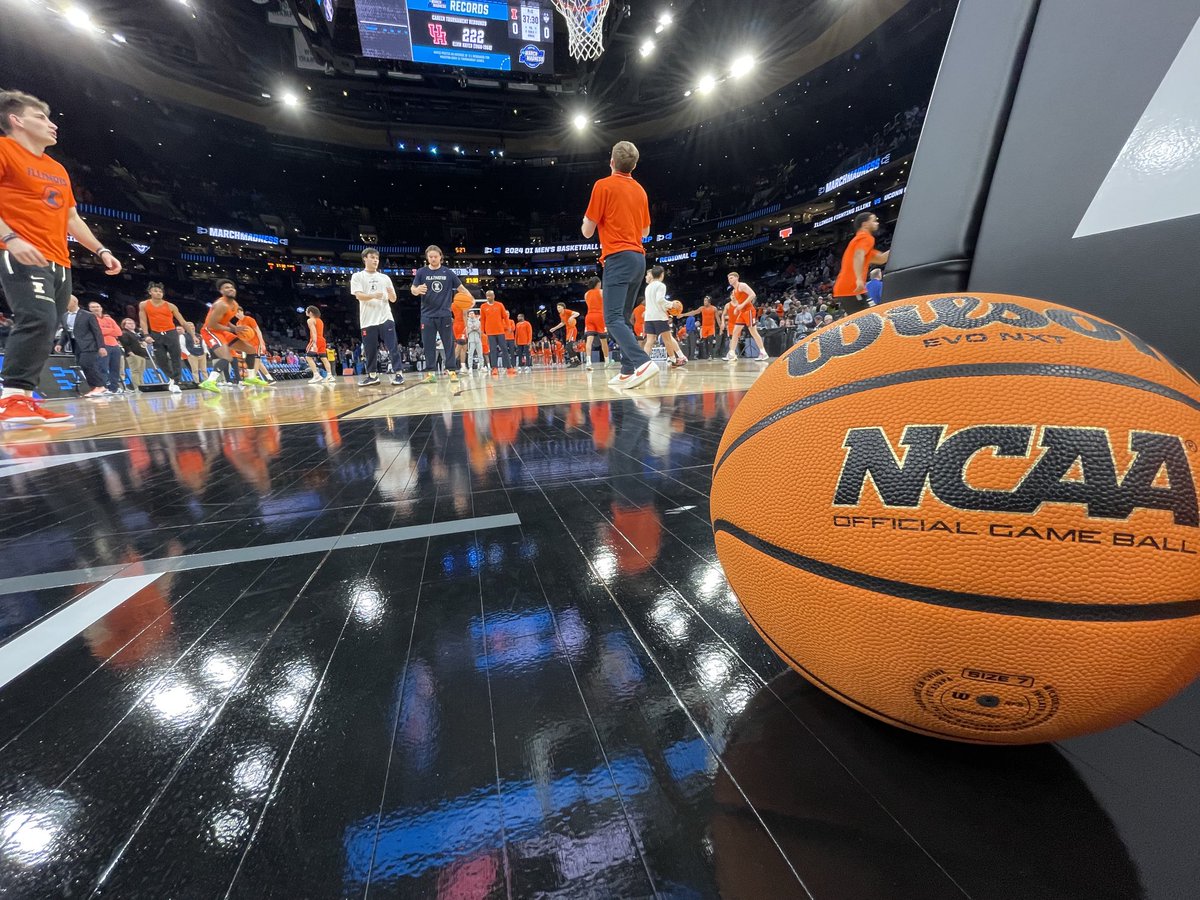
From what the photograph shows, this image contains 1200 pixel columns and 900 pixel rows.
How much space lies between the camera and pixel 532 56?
1397 cm

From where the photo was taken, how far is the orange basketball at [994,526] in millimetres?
577

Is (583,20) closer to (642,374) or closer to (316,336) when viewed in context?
(316,336)

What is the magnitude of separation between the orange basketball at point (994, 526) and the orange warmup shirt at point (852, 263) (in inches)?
235

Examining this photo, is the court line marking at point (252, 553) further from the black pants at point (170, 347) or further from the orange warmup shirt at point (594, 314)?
the black pants at point (170, 347)

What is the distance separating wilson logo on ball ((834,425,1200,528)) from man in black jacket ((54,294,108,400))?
41.0ft

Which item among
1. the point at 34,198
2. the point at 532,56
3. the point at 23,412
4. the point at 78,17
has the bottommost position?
the point at 23,412

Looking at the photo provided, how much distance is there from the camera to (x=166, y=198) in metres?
19.0

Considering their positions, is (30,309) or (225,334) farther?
(225,334)

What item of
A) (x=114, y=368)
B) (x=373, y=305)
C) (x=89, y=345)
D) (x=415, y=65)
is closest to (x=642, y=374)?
(x=373, y=305)

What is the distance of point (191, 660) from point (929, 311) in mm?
1482

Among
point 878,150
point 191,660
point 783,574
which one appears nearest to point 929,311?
point 783,574

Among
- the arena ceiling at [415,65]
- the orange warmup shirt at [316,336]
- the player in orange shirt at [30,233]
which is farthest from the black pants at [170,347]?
the arena ceiling at [415,65]

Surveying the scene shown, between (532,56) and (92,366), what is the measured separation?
1296 cm

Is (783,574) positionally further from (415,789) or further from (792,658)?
(415,789)
